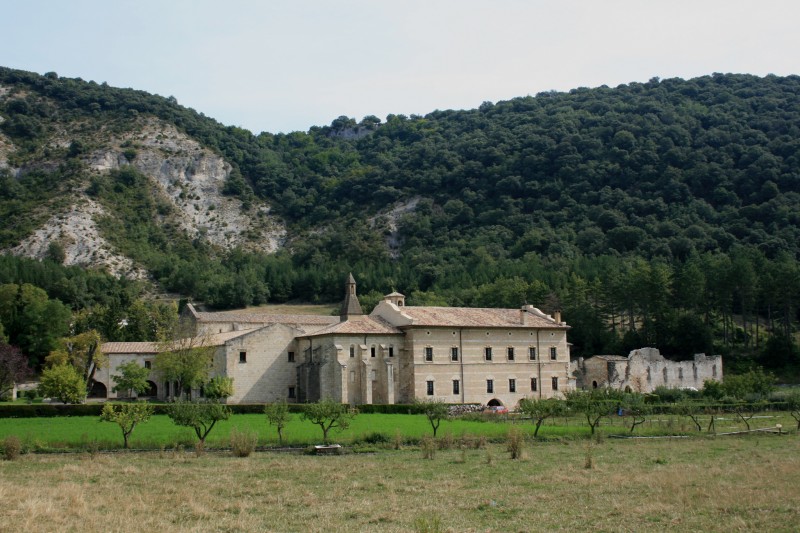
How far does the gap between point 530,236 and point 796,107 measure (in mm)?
54661

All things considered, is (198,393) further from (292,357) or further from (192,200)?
(192,200)

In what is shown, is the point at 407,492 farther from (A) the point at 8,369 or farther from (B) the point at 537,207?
(B) the point at 537,207

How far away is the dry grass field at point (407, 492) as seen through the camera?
17328 mm

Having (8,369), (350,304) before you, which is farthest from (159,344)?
(350,304)

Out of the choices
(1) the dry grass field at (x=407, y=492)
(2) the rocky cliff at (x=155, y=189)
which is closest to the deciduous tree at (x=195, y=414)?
(1) the dry grass field at (x=407, y=492)

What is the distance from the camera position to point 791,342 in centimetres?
7288

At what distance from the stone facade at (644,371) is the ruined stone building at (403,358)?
16.4 feet

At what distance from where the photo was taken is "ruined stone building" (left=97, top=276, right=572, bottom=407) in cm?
5828

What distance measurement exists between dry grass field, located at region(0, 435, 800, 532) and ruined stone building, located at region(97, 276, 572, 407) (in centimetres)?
2661

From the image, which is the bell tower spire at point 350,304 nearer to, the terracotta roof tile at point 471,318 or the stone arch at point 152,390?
the terracotta roof tile at point 471,318

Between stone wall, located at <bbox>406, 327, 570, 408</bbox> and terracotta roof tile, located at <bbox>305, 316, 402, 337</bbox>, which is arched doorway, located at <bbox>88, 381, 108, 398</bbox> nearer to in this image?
terracotta roof tile, located at <bbox>305, 316, 402, 337</bbox>

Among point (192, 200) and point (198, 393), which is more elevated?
point (192, 200)

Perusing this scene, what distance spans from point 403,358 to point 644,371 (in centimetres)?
2326

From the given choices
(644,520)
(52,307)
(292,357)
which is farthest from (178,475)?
(52,307)
